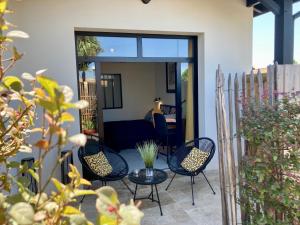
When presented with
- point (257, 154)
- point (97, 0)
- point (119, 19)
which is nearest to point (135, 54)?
point (119, 19)

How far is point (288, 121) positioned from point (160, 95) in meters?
6.52

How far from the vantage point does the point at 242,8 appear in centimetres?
459

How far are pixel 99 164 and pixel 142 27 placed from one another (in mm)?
2261

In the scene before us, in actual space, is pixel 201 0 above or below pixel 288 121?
above

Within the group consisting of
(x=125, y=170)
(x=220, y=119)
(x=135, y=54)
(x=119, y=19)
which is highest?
(x=119, y=19)

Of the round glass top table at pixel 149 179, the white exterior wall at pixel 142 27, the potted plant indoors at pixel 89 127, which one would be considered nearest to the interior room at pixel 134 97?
the potted plant indoors at pixel 89 127

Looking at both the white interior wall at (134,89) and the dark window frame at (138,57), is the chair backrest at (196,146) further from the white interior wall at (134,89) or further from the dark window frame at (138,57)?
the white interior wall at (134,89)

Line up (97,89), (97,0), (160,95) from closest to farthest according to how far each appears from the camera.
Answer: (97,0), (97,89), (160,95)

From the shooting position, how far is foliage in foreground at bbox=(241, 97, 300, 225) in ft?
6.33

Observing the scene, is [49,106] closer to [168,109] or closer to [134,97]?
[168,109]

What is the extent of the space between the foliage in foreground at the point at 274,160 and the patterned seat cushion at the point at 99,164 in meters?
2.02

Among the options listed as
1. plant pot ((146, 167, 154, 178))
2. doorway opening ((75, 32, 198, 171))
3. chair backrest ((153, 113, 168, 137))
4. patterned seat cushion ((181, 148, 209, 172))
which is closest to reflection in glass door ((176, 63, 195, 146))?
doorway opening ((75, 32, 198, 171))

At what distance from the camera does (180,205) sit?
3.32 m

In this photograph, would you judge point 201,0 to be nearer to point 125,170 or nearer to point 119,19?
point 119,19
